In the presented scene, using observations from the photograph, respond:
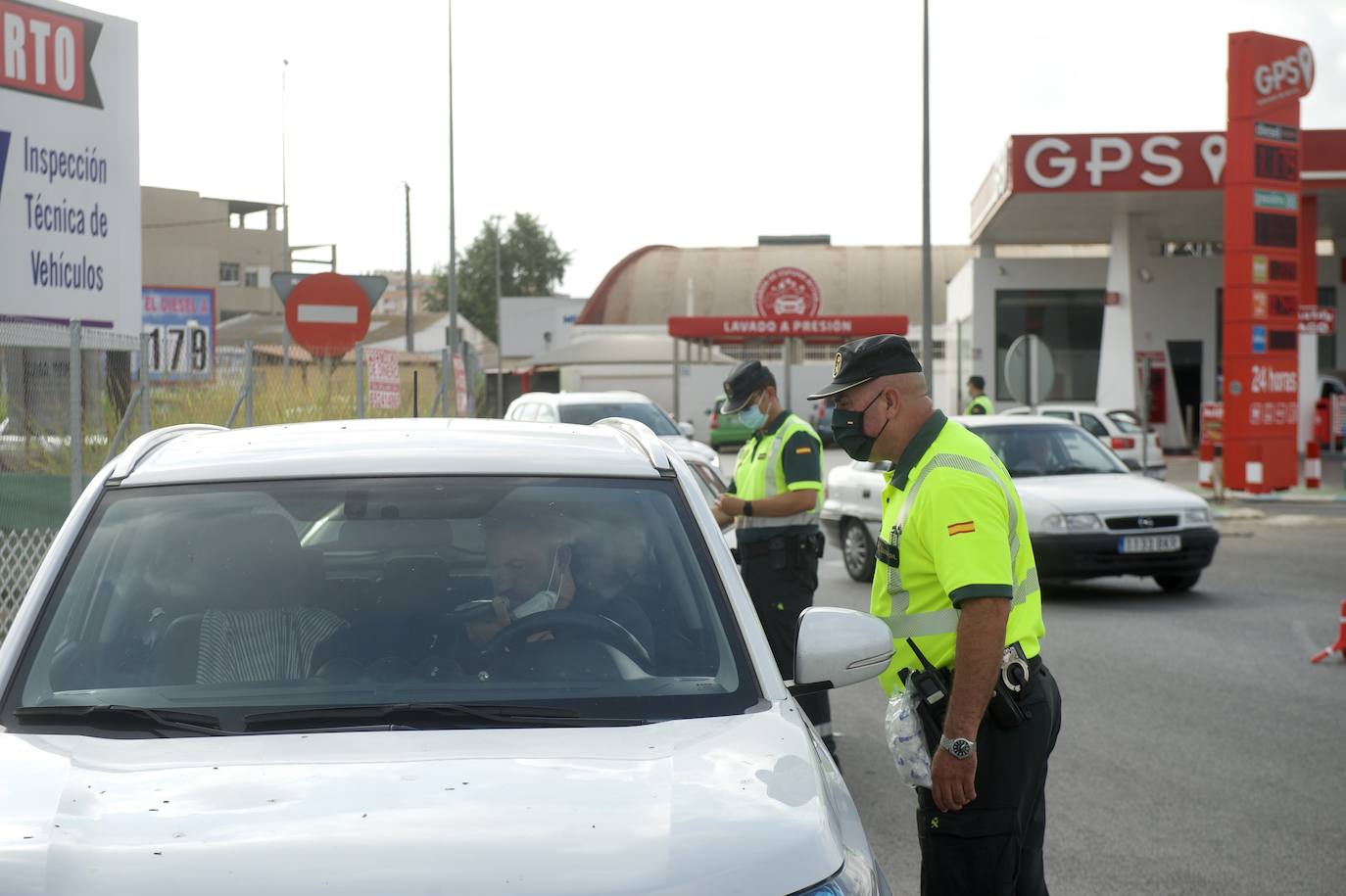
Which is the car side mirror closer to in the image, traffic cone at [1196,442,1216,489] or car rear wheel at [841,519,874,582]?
car rear wheel at [841,519,874,582]

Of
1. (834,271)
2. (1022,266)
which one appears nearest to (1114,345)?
(1022,266)

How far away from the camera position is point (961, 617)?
379cm

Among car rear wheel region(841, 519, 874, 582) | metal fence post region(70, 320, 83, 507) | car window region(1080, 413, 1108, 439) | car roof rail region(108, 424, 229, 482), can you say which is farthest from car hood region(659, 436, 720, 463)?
car roof rail region(108, 424, 229, 482)

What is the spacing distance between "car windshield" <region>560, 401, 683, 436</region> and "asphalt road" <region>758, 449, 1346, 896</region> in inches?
251

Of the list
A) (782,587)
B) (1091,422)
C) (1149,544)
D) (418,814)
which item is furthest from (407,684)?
(1091,422)

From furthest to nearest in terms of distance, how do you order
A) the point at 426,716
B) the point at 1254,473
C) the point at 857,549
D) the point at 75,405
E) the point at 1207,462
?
the point at 1207,462, the point at 1254,473, the point at 857,549, the point at 75,405, the point at 426,716

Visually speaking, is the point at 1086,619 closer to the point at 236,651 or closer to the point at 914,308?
the point at 236,651

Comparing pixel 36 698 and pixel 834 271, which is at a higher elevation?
pixel 834 271

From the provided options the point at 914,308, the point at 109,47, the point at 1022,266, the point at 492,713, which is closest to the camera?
the point at 492,713

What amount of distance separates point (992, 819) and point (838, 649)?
25.5 inches

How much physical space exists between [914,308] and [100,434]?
6255 cm

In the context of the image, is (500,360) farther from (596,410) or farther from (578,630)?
(578,630)

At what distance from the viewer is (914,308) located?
7519 centimetres

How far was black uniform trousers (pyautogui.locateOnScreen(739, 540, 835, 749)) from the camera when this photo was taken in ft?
24.0
